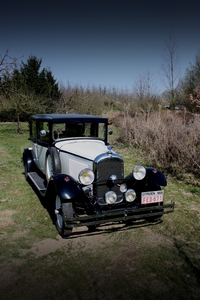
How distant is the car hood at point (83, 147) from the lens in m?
4.54

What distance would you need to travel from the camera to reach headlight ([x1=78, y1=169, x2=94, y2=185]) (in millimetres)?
3842

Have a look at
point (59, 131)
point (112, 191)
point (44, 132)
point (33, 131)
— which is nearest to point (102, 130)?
point (59, 131)

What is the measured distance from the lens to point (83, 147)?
16.3 feet

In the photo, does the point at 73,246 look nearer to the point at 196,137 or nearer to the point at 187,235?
the point at 187,235

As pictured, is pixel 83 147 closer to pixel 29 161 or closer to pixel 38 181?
pixel 38 181

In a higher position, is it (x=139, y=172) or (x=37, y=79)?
(x=37, y=79)

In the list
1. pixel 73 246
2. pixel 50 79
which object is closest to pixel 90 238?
pixel 73 246

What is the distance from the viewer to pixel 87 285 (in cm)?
286

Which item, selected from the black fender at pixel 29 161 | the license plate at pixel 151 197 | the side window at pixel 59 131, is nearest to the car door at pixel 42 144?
the side window at pixel 59 131

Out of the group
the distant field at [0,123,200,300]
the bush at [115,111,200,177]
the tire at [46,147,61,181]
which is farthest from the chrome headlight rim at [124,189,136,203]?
the bush at [115,111,200,177]

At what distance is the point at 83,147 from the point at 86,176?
1.21m

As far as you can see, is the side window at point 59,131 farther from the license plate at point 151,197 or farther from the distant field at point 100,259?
the license plate at point 151,197

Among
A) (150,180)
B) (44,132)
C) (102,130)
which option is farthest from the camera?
(102,130)

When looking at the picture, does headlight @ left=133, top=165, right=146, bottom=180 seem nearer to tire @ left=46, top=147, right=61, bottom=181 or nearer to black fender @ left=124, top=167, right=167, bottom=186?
black fender @ left=124, top=167, right=167, bottom=186
